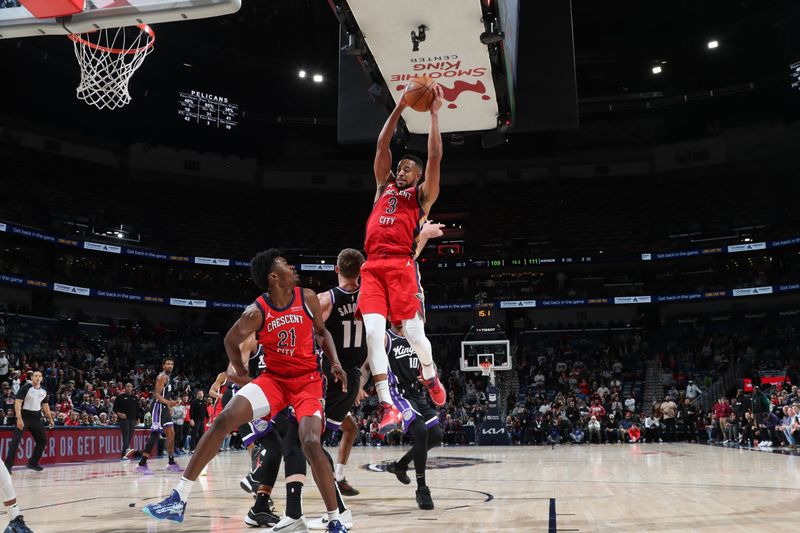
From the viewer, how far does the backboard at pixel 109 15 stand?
603 centimetres

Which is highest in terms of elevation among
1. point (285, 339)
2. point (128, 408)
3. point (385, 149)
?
point (385, 149)

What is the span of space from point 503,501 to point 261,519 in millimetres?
2201

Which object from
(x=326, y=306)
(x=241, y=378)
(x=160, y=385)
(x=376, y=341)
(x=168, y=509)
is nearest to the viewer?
(x=168, y=509)

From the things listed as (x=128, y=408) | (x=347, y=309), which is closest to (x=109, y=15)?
(x=347, y=309)

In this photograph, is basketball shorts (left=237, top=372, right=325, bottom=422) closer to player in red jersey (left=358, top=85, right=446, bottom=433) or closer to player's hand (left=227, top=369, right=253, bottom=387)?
player's hand (left=227, top=369, right=253, bottom=387)

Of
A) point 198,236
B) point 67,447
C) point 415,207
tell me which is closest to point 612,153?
point 198,236

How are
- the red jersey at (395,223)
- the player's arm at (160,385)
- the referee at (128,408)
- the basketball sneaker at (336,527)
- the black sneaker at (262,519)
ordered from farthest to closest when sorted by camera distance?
the referee at (128,408)
the player's arm at (160,385)
the red jersey at (395,223)
the black sneaker at (262,519)
the basketball sneaker at (336,527)

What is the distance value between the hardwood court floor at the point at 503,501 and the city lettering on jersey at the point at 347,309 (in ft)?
5.26

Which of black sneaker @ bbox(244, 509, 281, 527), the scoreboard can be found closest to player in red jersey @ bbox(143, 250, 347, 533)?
black sneaker @ bbox(244, 509, 281, 527)

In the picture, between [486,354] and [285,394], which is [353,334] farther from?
[486,354]

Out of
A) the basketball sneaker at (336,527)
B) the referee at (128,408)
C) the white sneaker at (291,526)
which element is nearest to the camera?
the basketball sneaker at (336,527)

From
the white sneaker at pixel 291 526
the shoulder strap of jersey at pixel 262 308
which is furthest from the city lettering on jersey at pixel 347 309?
the white sneaker at pixel 291 526

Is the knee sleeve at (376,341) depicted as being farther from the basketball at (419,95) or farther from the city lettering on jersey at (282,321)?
the basketball at (419,95)

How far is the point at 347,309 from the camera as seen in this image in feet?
20.1
